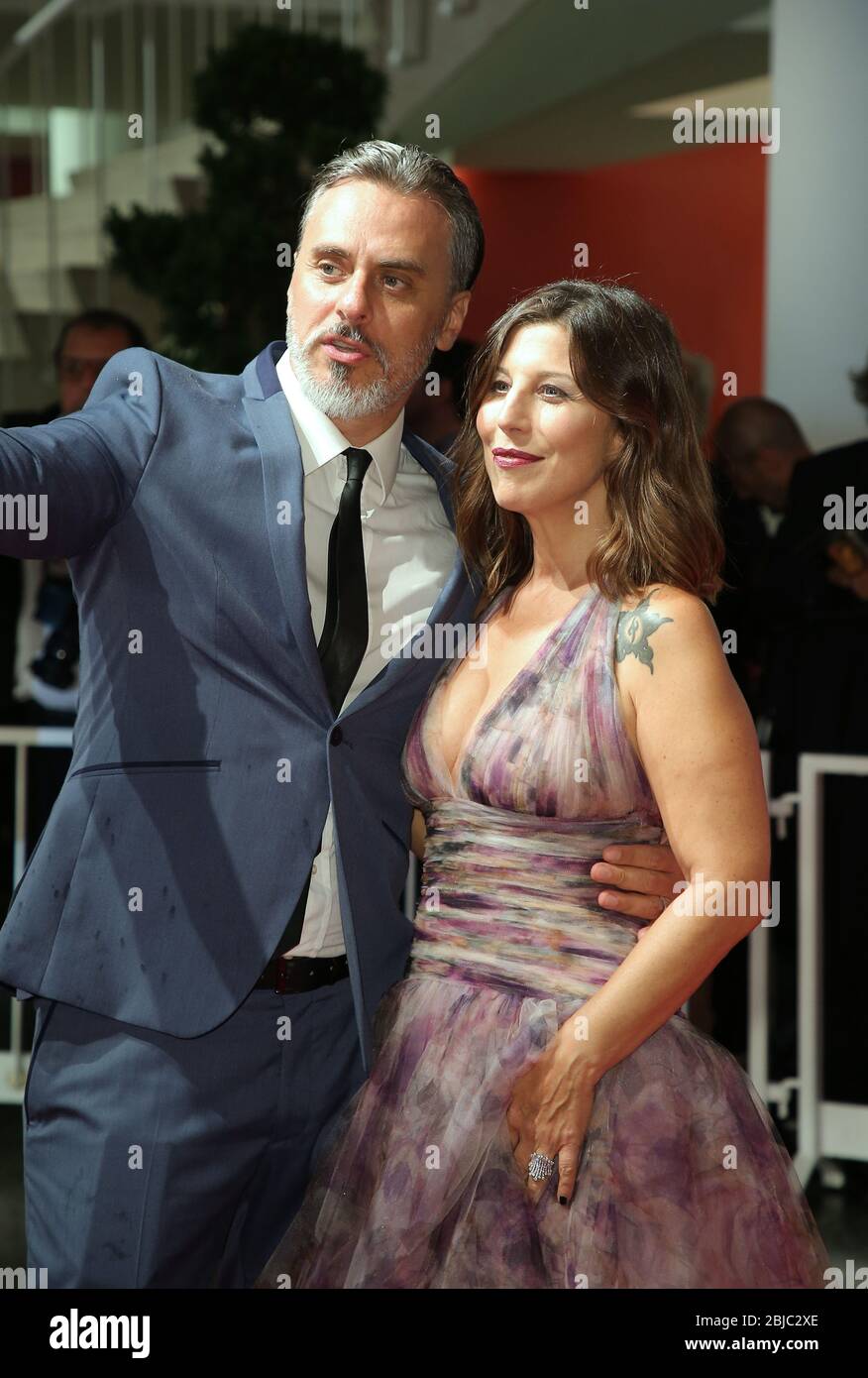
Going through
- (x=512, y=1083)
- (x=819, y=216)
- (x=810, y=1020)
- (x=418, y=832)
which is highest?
(x=819, y=216)

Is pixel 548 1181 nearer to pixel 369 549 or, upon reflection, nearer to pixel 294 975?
pixel 294 975

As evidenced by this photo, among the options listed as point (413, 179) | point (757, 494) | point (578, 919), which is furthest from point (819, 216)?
point (578, 919)

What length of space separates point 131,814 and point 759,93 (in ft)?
21.9

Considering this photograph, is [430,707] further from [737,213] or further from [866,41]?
[737,213]

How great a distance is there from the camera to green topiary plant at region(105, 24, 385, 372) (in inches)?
205

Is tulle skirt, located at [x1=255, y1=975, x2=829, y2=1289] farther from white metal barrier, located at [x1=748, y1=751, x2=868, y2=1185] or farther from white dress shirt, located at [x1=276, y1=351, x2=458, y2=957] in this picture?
white metal barrier, located at [x1=748, y1=751, x2=868, y2=1185]

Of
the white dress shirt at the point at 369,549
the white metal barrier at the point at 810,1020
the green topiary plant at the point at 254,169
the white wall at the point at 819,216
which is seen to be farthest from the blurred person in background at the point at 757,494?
the white dress shirt at the point at 369,549

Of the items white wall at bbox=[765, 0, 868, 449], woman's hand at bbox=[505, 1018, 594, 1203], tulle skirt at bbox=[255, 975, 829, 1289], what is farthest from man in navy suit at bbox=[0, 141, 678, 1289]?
white wall at bbox=[765, 0, 868, 449]

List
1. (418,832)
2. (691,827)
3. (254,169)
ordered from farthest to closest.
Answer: (254,169), (418,832), (691,827)

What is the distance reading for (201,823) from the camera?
79.3 inches

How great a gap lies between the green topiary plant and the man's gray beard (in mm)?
3111

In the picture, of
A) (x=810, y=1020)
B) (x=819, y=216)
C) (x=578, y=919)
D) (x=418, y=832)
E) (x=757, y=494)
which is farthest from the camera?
(x=819, y=216)

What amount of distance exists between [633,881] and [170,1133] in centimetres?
66

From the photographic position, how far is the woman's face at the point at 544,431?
6.71 ft
